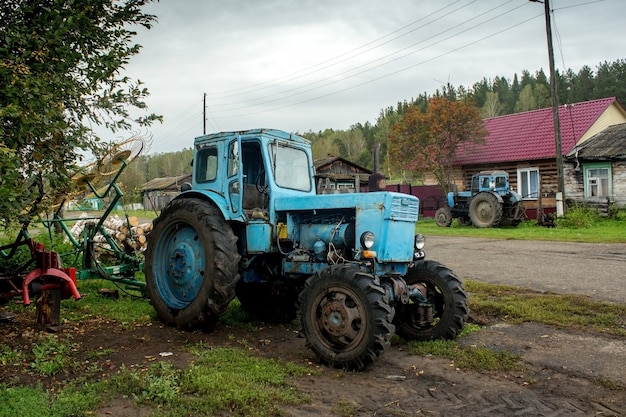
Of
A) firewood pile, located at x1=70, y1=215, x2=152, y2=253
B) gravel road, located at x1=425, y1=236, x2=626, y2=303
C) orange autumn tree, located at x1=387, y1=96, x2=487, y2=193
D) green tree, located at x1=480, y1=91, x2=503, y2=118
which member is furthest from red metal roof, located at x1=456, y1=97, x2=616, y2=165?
green tree, located at x1=480, y1=91, x2=503, y2=118

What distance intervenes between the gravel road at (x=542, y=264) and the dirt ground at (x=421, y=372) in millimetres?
2693

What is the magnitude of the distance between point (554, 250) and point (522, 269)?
137 inches

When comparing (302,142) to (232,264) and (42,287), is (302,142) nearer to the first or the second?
(232,264)

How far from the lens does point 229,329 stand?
6.76 m

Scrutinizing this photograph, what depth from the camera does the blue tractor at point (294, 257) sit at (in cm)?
527

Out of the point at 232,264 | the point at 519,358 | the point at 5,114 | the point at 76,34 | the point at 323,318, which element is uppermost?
the point at 76,34

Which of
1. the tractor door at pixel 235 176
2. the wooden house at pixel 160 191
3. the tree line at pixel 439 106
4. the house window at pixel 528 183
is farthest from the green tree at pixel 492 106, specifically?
the tractor door at pixel 235 176

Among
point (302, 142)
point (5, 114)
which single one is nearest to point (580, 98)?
point (302, 142)

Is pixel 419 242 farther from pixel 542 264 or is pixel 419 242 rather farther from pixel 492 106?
pixel 492 106

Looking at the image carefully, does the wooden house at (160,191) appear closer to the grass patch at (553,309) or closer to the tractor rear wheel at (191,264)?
the tractor rear wheel at (191,264)

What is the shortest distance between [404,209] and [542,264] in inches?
270

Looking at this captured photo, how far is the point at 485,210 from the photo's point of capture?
68.6 feet

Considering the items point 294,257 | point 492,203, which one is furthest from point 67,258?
point 492,203

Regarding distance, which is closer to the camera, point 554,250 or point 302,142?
point 302,142
